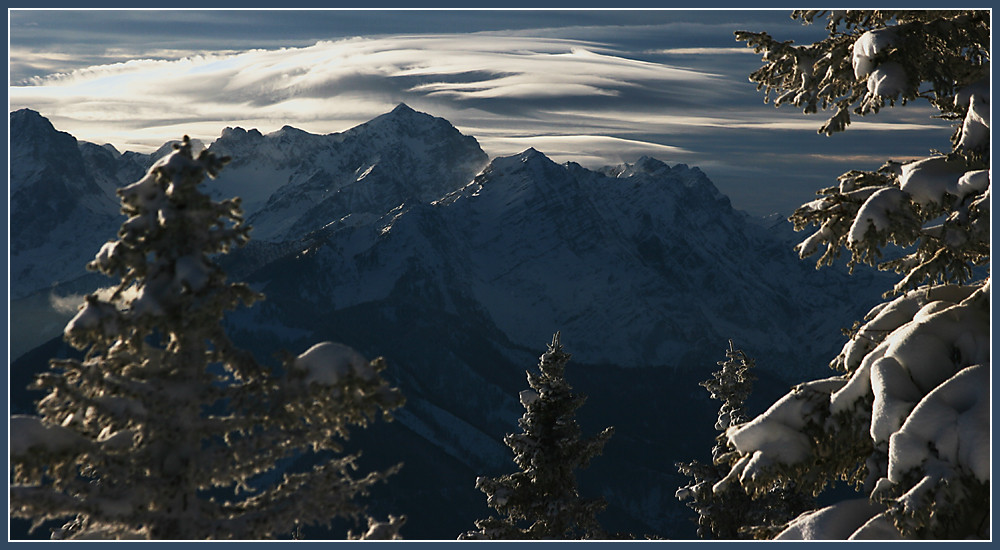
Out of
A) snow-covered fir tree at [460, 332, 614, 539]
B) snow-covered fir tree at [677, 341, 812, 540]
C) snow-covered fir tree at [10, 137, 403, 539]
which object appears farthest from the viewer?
snow-covered fir tree at [677, 341, 812, 540]

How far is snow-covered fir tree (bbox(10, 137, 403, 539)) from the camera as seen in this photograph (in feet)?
25.8

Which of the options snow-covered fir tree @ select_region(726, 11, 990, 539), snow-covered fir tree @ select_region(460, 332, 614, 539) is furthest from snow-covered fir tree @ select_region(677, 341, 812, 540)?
snow-covered fir tree @ select_region(726, 11, 990, 539)

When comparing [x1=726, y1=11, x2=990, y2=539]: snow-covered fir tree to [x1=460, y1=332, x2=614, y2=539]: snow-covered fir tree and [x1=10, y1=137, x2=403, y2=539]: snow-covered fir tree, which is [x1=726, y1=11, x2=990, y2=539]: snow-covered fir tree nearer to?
[x1=10, y1=137, x2=403, y2=539]: snow-covered fir tree

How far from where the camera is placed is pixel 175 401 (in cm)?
830

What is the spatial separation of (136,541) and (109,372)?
152cm

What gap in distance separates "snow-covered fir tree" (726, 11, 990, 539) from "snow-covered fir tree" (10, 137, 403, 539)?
429 centimetres

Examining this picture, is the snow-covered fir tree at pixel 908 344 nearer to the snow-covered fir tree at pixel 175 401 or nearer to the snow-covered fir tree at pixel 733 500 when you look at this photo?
the snow-covered fir tree at pixel 175 401

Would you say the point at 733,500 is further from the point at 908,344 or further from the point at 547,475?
the point at 908,344

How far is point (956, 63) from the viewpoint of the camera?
10555 millimetres

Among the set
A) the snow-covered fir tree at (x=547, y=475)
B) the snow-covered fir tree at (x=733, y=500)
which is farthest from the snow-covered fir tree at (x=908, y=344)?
the snow-covered fir tree at (x=733, y=500)

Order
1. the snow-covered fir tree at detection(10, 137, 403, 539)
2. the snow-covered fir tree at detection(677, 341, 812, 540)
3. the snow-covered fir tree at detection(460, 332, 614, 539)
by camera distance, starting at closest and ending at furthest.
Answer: the snow-covered fir tree at detection(10, 137, 403, 539), the snow-covered fir tree at detection(460, 332, 614, 539), the snow-covered fir tree at detection(677, 341, 812, 540)

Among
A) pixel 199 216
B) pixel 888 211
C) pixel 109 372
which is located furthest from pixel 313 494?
pixel 888 211

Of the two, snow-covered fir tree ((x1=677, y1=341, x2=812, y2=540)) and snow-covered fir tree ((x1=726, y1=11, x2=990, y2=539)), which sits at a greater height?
snow-covered fir tree ((x1=726, y1=11, x2=990, y2=539))

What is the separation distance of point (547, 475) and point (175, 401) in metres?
15.2
